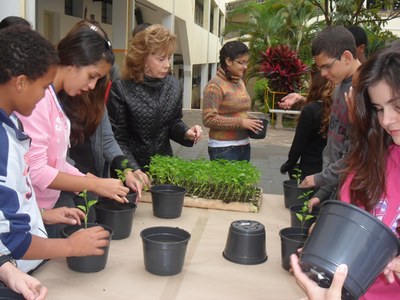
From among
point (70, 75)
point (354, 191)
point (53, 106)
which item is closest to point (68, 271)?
point (53, 106)

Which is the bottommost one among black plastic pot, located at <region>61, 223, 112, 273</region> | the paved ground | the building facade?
the paved ground

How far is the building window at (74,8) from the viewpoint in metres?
9.12

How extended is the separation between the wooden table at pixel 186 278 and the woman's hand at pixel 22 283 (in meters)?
0.18

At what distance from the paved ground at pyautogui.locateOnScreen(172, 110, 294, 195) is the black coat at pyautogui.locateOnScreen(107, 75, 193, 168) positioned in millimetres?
2860

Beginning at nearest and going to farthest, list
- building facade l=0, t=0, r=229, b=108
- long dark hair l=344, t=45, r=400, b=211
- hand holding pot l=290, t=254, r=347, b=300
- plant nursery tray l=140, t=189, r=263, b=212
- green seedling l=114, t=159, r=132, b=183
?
1. hand holding pot l=290, t=254, r=347, b=300
2. long dark hair l=344, t=45, r=400, b=211
3. green seedling l=114, t=159, r=132, b=183
4. plant nursery tray l=140, t=189, r=263, b=212
5. building facade l=0, t=0, r=229, b=108

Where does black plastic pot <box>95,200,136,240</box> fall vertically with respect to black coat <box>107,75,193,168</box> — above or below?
below

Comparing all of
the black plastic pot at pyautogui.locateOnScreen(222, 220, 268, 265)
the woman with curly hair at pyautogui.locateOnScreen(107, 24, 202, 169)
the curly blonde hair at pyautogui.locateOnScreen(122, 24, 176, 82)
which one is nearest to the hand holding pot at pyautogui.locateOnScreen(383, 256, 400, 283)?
the black plastic pot at pyautogui.locateOnScreen(222, 220, 268, 265)

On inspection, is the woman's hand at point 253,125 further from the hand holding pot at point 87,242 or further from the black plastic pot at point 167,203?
the hand holding pot at point 87,242

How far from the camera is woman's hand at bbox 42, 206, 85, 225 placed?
154 centimetres

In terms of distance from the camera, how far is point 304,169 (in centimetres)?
278

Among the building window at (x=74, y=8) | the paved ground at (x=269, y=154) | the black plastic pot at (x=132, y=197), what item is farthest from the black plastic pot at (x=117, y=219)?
the building window at (x=74, y=8)

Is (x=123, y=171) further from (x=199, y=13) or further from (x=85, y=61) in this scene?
(x=199, y=13)

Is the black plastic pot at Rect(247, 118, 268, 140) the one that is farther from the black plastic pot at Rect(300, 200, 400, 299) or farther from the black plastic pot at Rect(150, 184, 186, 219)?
the black plastic pot at Rect(300, 200, 400, 299)

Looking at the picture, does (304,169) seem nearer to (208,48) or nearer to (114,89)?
(114,89)
